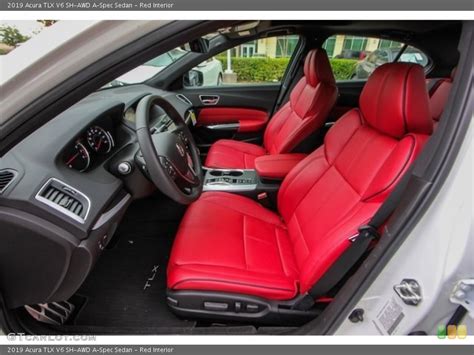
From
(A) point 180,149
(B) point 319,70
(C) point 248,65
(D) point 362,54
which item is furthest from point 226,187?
(D) point 362,54

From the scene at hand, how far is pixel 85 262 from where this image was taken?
94 cm

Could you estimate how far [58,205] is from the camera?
0.88 metres

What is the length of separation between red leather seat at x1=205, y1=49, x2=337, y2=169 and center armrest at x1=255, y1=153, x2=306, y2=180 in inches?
7.9

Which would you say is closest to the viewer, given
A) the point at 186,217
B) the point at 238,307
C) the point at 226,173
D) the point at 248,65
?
the point at 238,307

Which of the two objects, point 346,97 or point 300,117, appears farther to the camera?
point 346,97

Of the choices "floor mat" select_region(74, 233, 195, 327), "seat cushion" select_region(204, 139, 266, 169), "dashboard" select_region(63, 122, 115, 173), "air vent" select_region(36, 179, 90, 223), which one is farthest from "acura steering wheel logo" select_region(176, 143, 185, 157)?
"seat cushion" select_region(204, 139, 266, 169)

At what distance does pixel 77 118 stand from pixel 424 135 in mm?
1194

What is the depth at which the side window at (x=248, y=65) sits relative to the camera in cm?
259

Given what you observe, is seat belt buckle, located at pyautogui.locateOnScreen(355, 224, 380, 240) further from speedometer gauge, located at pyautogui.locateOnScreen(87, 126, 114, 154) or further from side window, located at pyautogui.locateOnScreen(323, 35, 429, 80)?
side window, located at pyautogui.locateOnScreen(323, 35, 429, 80)

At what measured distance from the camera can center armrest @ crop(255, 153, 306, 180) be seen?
5.45ft

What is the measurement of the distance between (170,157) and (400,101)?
0.77 m

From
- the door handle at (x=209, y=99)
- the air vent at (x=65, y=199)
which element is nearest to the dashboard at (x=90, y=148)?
the air vent at (x=65, y=199)

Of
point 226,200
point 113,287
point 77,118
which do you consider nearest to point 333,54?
point 226,200

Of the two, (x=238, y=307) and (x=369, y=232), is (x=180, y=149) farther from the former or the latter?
(x=369, y=232)
